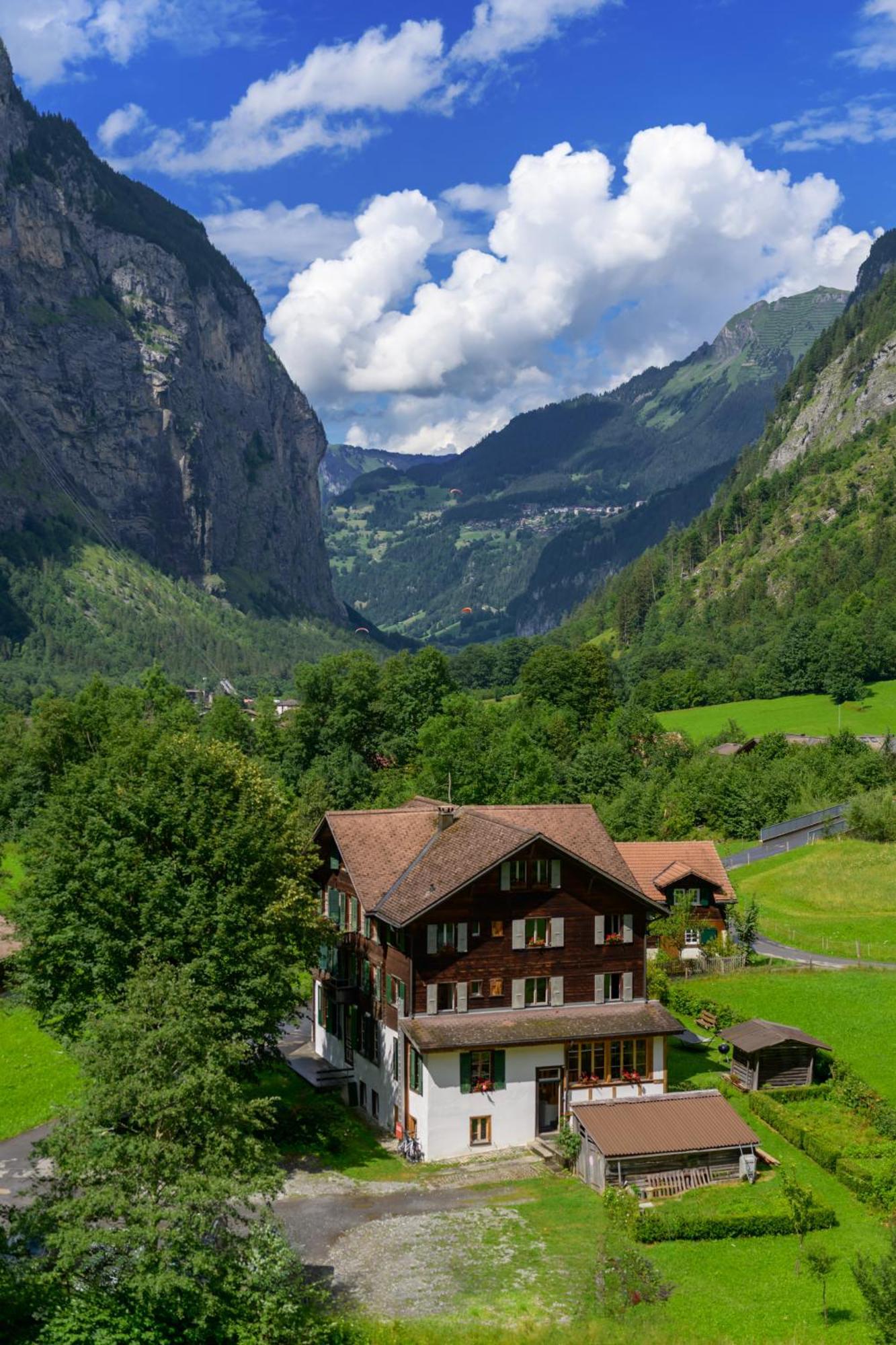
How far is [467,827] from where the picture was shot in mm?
57219

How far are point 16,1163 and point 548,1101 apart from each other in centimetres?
2067

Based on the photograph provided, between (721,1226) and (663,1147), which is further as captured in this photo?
(663,1147)

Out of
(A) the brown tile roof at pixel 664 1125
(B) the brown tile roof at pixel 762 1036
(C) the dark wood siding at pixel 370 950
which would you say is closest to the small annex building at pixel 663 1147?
(A) the brown tile roof at pixel 664 1125

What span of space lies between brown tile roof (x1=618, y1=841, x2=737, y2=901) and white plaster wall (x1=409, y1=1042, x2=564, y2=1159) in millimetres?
33260

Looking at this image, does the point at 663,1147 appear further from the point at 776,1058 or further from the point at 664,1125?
the point at 776,1058

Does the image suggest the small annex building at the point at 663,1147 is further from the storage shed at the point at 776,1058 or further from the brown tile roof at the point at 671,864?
the brown tile roof at the point at 671,864

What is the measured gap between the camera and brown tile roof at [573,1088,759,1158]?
150ft

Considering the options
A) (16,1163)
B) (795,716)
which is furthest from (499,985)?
(795,716)

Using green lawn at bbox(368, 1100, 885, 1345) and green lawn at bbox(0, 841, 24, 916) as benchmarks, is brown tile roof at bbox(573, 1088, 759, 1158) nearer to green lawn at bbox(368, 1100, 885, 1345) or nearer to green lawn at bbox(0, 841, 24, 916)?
green lawn at bbox(368, 1100, 885, 1345)

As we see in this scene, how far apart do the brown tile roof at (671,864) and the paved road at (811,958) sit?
399cm

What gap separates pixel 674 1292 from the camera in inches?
1441

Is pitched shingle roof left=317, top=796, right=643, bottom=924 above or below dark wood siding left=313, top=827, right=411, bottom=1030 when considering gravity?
above

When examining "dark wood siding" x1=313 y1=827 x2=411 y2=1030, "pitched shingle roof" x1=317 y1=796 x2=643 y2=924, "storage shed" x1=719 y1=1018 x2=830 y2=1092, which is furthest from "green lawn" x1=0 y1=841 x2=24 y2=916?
"storage shed" x1=719 y1=1018 x2=830 y2=1092

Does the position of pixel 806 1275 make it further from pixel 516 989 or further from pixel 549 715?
pixel 549 715
